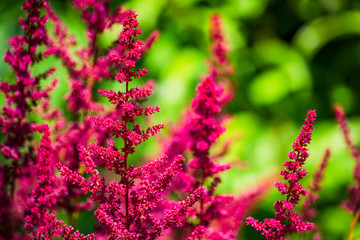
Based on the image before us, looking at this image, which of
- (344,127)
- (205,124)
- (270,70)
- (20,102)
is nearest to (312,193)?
(344,127)

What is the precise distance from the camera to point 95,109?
1.82 feet

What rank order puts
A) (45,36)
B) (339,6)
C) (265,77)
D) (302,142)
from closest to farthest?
(302,142), (45,36), (265,77), (339,6)

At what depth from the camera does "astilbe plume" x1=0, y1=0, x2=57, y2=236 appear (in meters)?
0.46

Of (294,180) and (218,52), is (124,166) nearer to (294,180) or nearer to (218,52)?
(294,180)

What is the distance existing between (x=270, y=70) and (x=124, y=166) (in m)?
2.18

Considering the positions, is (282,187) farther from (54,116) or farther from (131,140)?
(54,116)

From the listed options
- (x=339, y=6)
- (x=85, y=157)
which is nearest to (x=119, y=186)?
(x=85, y=157)

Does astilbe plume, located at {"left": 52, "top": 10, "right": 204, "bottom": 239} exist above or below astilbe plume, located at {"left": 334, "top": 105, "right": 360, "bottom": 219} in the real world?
below

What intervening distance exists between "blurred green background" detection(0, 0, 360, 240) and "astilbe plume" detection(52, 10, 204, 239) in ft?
4.92

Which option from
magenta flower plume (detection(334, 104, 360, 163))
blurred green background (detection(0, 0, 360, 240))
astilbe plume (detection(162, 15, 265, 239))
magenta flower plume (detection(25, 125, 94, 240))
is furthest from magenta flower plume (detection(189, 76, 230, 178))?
blurred green background (detection(0, 0, 360, 240))

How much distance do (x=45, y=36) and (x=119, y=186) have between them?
0.18m

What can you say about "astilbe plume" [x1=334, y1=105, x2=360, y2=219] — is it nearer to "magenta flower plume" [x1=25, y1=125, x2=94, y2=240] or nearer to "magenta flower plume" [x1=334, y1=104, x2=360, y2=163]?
"magenta flower plume" [x1=334, y1=104, x2=360, y2=163]

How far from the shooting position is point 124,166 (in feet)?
1.20

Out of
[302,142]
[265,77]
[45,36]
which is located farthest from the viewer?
[265,77]
